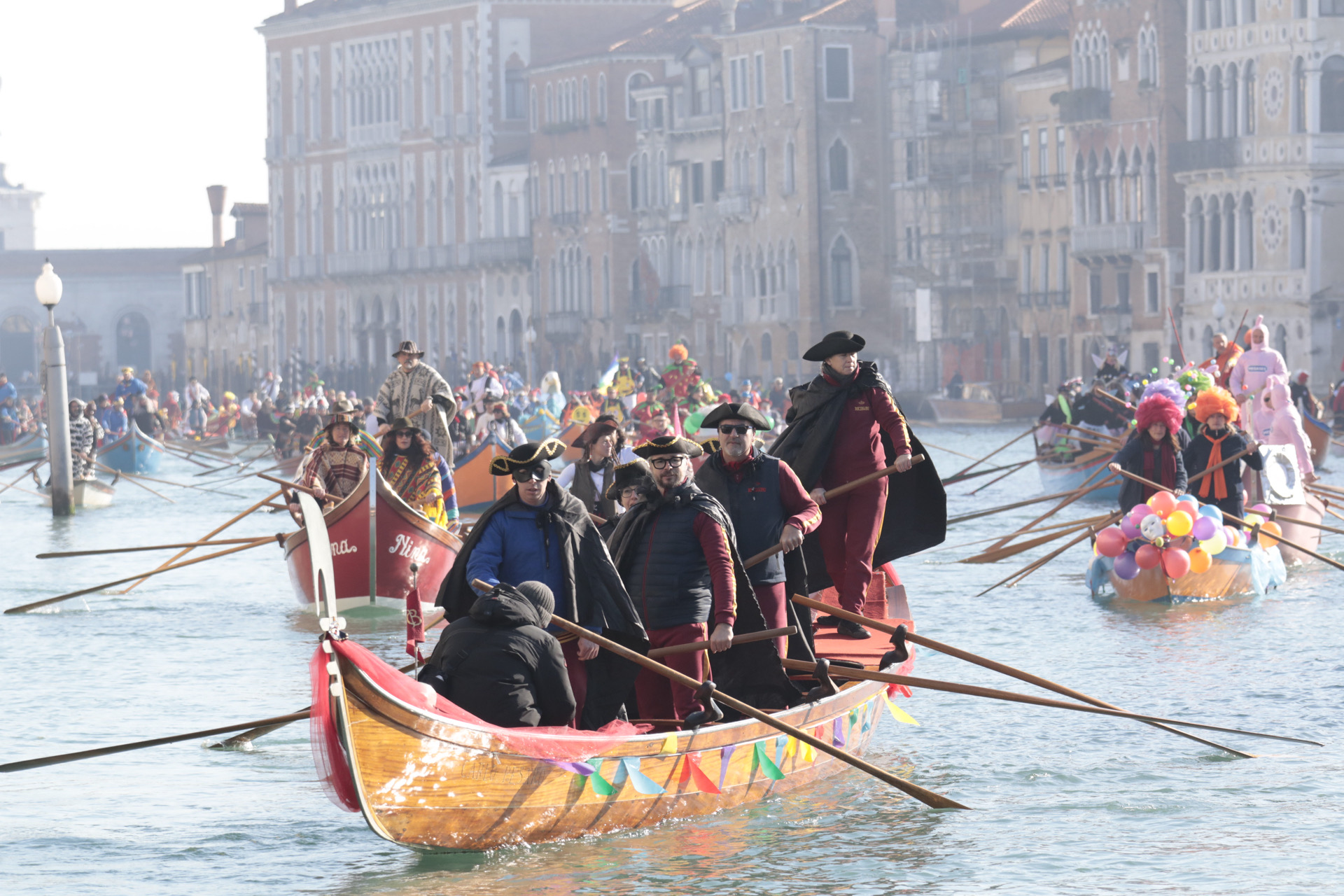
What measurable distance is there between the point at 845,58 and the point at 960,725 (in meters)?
55.6

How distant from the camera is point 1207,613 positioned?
711 inches

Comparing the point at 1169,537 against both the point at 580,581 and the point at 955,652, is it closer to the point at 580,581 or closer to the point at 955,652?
the point at 955,652

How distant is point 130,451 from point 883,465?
30568 millimetres

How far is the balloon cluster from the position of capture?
17.8m

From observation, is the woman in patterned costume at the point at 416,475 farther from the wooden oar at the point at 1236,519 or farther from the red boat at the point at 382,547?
the wooden oar at the point at 1236,519

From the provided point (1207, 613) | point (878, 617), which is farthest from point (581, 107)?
point (878, 617)

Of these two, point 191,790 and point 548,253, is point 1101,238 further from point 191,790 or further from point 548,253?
point 191,790

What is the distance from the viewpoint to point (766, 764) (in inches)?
435

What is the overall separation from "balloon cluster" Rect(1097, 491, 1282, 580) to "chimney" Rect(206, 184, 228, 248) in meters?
81.6

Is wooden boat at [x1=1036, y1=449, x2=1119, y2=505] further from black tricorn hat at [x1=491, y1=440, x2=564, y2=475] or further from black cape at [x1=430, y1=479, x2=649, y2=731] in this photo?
black tricorn hat at [x1=491, y1=440, x2=564, y2=475]

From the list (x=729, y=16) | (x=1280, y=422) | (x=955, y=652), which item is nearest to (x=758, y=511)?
(x=955, y=652)

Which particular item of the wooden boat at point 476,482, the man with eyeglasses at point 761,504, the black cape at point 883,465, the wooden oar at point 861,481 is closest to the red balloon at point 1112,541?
the black cape at point 883,465

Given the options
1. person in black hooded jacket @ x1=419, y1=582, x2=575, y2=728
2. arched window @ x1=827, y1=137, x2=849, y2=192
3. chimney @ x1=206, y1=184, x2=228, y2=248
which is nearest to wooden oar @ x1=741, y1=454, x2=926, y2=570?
person in black hooded jacket @ x1=419, y1=582, x2=575, y2=728

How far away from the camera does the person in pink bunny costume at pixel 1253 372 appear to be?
22031 millimetres
